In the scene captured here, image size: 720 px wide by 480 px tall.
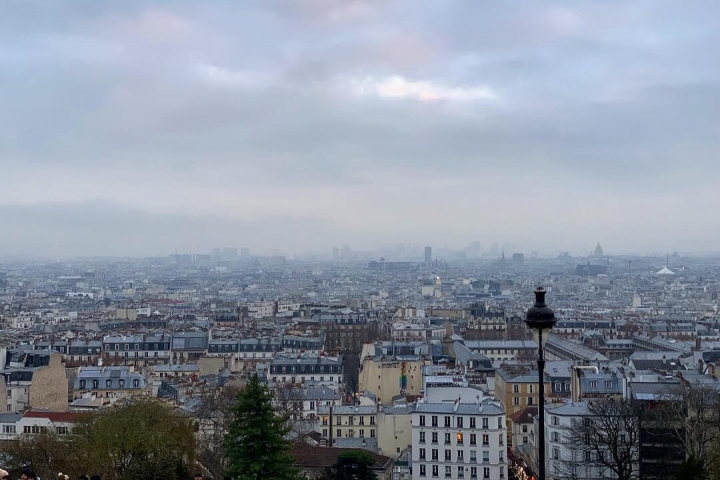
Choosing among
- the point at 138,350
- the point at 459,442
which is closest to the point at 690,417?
the point at 459,442

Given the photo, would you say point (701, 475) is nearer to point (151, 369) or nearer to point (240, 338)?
point (151, 369)

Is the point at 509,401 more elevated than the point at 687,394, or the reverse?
the point at 687,394

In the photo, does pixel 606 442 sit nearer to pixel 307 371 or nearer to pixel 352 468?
pixel 352 468

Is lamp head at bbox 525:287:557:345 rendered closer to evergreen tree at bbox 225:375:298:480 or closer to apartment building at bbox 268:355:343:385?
evergreen tree at bbox 225:375:298:480

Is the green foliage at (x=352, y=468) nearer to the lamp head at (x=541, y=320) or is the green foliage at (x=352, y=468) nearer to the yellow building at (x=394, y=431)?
the yellow building at (x=394, y=431)

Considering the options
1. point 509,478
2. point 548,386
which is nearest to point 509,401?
point 548,386

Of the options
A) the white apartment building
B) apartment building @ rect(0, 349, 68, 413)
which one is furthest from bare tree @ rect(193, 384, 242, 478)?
apartment building @ rect(0, 349, 68, 413)

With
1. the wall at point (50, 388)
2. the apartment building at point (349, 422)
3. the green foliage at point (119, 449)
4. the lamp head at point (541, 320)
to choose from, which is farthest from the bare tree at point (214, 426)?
the lamp head at point (541, 320)
